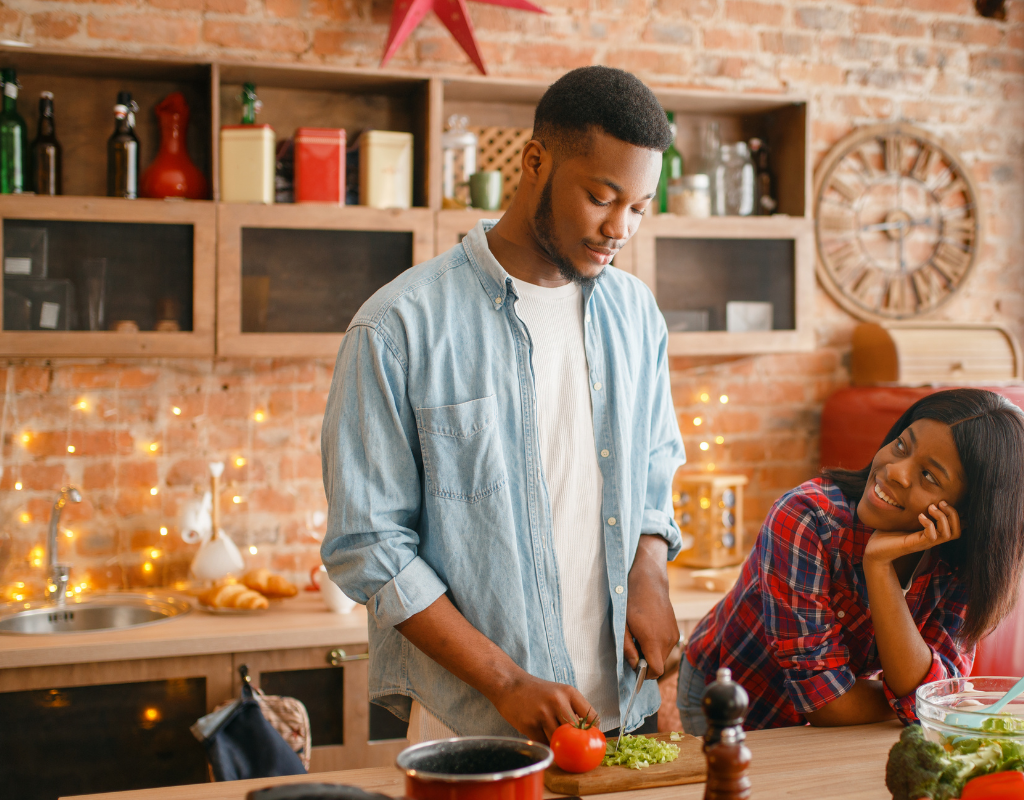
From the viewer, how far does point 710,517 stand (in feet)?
8.50

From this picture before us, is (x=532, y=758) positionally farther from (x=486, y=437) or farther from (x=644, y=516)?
(x=644, y=516)

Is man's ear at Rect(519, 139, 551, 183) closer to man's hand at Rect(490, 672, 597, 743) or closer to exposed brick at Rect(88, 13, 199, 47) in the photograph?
man's hand at Rect(490, 672, 597, 743)

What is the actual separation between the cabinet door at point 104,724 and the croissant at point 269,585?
263mm

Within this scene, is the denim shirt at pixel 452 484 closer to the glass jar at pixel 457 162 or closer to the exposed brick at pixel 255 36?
the glass jar at pixel 457 162

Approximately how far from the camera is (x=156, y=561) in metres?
2.43

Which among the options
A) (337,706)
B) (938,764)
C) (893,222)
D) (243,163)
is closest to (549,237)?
(938,764)

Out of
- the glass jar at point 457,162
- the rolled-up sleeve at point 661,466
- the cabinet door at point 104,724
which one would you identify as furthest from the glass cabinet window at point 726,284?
the cabinet door at point 104,724

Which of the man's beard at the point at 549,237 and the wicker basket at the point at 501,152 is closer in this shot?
the man's beard at the point at 549,237

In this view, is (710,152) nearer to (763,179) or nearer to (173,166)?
(763,179)

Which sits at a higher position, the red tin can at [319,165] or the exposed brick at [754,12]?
the exposed brick at [754,12]

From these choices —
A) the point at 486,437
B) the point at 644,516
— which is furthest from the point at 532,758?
the point at 644,516

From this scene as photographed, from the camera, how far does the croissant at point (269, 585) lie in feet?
7.37

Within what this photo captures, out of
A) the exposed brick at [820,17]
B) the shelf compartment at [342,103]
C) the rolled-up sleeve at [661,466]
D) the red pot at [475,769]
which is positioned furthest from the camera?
the exposed brick at [820,17]

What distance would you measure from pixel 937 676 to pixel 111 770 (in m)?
1.73
